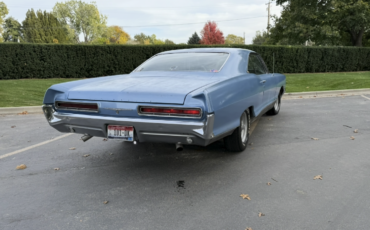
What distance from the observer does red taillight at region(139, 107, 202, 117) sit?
2895 millimetres

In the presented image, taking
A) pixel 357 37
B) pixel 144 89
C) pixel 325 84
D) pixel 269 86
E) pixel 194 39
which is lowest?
pixel 325 84

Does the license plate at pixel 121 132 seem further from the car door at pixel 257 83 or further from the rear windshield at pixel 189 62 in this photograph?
the car door at pixel 257 83

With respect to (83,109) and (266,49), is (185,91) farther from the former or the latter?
(266,49)

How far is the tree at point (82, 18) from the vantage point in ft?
217

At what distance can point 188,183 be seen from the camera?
3352 millimetres

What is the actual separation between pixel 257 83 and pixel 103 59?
13.7 metres

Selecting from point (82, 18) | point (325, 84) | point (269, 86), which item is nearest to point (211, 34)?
point (82, 18)

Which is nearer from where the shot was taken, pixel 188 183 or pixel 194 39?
pixel 188 183

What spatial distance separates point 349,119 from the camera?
261 inches

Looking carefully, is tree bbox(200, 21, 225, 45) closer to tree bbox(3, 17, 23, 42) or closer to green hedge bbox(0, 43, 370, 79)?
green hedge bbox(0, 43, 370, 79)

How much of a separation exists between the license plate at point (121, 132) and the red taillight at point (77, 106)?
291mm

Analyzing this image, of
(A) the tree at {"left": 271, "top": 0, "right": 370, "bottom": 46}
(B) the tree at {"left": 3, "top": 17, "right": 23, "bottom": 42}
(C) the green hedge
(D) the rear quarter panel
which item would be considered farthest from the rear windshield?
A: (B) the tree at {"left": 3, "top": 17, "right": 23, "bottom": 42}


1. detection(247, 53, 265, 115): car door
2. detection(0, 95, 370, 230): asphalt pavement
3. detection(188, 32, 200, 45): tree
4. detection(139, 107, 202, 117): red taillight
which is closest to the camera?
detection(0, 95, 370, 230): asphalt pavement

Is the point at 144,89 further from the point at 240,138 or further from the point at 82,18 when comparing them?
the point at 82,18
